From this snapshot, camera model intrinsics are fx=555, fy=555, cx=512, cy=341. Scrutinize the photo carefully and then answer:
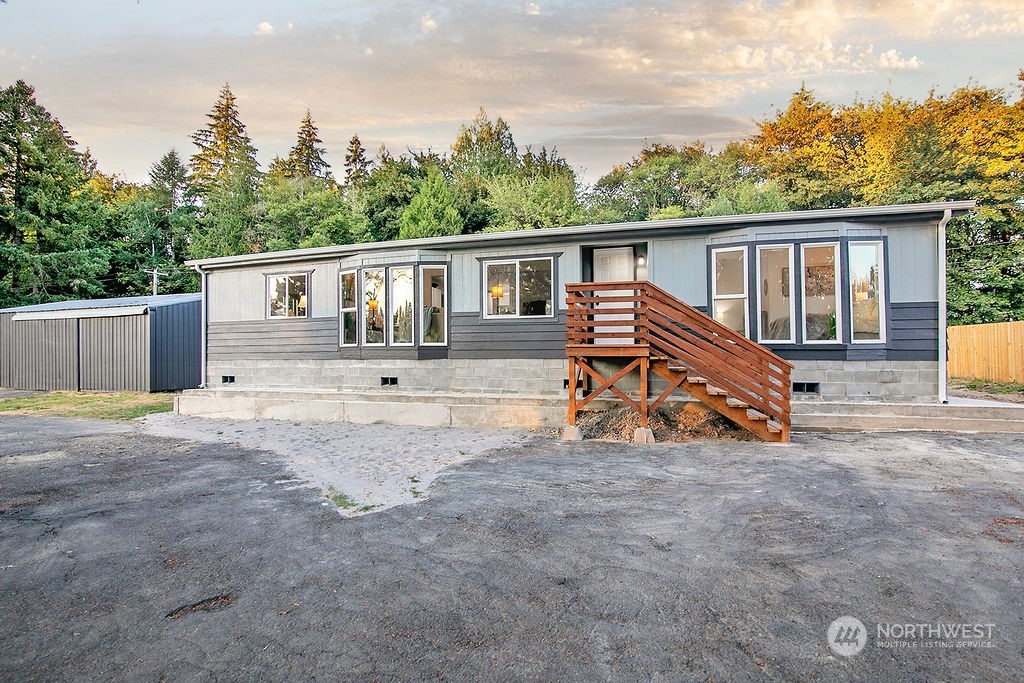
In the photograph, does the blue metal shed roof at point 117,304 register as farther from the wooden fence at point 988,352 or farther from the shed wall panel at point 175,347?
the wooden fence at point 988,352

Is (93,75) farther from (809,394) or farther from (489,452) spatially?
(809,394)

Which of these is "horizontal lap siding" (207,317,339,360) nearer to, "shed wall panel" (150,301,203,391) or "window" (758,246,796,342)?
"shed wall panel" (150,301,203,391)

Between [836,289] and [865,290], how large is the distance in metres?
0.45

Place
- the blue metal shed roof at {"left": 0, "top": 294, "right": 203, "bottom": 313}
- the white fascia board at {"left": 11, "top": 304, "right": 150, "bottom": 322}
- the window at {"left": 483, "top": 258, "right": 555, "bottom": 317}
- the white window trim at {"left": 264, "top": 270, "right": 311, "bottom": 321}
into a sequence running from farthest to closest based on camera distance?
the blue metal shed roof at {"left": 0, "top": 294, "right": 203, "bottom": 313} → the white fascia board at {"left": 11, "top": 304, "right": 150, "bottom": 322} → the white window trim at {"left": 264, "top": 270, "right": 311, "bottom": 321} → the window at {"left": 483, "top": 258, "right": 555, "bottom": 317}

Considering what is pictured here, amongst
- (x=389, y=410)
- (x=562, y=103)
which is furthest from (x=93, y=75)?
(x=389, y=410)

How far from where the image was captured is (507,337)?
35.6 ft

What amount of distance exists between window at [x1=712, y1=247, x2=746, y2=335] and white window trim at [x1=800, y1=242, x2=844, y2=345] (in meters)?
0.90

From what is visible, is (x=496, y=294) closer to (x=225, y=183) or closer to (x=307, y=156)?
(x=225, y=183)

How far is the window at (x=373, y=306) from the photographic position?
11812 millimetres

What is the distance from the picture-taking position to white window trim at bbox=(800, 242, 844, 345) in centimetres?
896

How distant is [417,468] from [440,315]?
541cm

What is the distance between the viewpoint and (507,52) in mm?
19719

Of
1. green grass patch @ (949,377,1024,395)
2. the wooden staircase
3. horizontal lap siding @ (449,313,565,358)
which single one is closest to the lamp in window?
horizontal lap siding @ (449,313,565,358)

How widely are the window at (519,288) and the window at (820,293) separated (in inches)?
172
